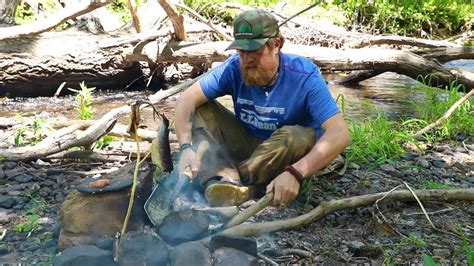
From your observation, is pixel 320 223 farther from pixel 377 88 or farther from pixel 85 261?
pixel 377 88

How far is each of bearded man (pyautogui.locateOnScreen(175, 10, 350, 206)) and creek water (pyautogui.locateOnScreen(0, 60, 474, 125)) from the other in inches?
A: 98.1

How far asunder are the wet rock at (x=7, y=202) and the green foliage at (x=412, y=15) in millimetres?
10502

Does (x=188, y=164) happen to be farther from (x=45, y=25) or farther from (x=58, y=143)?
(x=45, y=25)

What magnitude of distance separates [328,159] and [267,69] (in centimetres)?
60

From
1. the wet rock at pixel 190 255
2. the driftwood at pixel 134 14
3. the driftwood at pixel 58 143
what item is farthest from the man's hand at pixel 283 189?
the driftwood at pixel 134 14

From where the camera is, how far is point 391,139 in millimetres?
5129

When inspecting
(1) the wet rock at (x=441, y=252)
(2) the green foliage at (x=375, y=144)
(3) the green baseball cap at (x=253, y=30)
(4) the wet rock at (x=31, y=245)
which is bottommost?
(2) the green foliage at (x=375, y=144)

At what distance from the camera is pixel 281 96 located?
3.63m

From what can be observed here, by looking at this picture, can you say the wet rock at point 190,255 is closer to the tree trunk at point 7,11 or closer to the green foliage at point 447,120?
the green foliage at point 447,120

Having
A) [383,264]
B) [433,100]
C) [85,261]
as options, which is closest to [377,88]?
[433,100]

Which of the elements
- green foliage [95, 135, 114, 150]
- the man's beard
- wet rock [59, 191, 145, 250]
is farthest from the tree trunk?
wet rock [59, 191, 145, 250]

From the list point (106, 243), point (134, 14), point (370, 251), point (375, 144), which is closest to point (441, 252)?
point (370, 251)

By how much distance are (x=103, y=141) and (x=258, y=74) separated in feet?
5.88

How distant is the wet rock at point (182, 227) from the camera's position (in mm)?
2832
